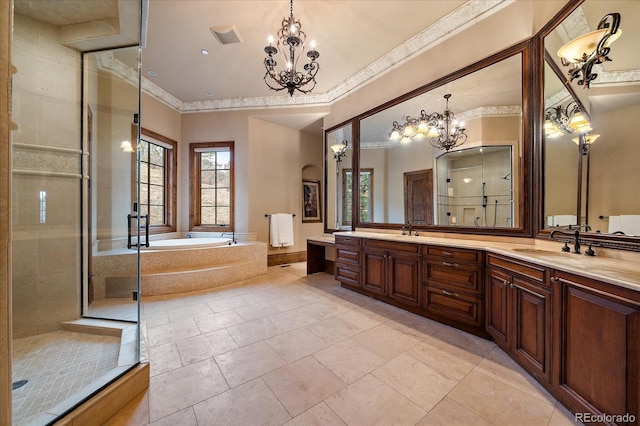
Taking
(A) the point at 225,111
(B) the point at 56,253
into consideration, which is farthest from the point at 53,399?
(A) the point at 225,111

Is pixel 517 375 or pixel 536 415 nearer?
pixel 536 415

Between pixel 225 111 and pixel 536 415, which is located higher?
pixel 225 111

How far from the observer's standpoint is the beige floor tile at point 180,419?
1268mm

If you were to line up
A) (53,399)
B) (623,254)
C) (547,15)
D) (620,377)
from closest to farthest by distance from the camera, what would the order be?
(620,377), (53,399), (623,254), (547,15)

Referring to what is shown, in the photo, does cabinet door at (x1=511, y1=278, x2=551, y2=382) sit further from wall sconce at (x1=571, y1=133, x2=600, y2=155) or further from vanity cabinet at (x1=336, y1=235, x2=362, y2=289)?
vanity cabinet at (x1=336, y1=235, x2=362, y2=289)

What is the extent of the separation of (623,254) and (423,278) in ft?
4.53

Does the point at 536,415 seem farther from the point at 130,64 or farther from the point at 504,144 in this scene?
the point at 130,64

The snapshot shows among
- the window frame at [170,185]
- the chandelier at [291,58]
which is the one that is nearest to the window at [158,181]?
the window frame at [170,185]

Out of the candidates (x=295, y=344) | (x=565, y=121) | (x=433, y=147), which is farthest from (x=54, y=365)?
(x=565, y=121)

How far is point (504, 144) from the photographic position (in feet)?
7.56

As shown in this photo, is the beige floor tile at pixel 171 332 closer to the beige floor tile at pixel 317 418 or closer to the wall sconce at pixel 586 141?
the beige floor tile at pixel 317 418

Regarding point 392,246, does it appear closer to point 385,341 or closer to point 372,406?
point 385,341

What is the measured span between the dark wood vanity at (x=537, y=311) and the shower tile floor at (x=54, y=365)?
263cm

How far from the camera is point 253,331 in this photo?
229 cm
